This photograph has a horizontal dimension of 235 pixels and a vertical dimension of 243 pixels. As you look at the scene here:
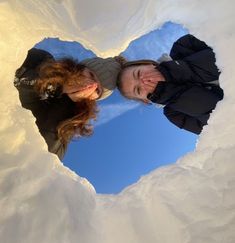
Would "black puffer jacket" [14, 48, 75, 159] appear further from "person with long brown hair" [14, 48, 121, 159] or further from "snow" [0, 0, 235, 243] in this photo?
"snow" [0, 0, 235, 243]

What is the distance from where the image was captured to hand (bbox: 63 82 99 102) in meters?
1.74

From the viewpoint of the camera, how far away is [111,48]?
6.12 ft

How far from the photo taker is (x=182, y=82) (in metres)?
1.72

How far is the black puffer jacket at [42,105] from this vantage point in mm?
1719

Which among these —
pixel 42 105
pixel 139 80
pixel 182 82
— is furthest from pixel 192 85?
pixel 42 105

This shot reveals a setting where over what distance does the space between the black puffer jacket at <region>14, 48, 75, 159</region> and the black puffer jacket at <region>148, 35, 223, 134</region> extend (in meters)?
0.37

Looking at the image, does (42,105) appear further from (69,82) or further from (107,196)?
(107,196)

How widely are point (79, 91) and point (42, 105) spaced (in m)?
0.17

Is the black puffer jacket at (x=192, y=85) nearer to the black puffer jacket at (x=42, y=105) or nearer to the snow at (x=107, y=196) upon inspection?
the snow at (x=107, y=196)

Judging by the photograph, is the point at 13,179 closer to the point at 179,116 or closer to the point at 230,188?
the point at 230,188

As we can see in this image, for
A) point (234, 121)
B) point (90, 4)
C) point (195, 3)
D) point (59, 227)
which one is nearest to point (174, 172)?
point (234, 121)

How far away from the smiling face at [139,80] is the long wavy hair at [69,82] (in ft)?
0.52

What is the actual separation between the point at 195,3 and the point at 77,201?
726 mm

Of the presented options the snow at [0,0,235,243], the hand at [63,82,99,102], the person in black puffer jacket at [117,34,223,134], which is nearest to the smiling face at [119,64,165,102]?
the person in black puffer jacket at [117,34,223,134]
